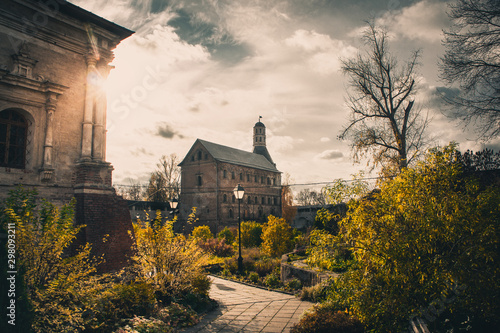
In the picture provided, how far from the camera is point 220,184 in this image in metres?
40.8

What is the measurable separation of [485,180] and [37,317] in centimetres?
1188

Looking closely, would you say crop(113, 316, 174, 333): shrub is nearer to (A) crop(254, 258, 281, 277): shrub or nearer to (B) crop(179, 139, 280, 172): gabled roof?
(A) crop(254, 258, 281, 277): shrub

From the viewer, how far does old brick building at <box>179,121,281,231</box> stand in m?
40.2

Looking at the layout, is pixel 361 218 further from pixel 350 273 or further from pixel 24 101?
pixel 24 101

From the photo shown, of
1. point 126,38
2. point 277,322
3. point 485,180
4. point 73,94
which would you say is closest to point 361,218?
point 277,322

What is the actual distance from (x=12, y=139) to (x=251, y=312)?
830cm

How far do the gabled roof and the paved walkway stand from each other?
104ft

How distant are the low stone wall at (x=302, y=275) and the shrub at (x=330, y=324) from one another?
3.53 meters

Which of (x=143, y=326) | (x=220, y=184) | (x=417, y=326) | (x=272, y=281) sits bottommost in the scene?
(x=272, y=281)

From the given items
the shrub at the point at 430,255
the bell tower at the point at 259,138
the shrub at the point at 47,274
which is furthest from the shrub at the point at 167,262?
the bell tower at the point at 259,138

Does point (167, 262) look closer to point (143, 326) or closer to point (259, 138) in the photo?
point (143, 326)

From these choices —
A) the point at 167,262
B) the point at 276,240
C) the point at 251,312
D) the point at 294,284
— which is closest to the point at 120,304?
the point at 167,262

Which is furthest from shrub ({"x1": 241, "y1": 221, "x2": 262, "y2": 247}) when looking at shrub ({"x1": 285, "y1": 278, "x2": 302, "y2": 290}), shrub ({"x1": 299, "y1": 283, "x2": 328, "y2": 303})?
shrub ({"x1": 299, "y1": 283, "x2": 328, "y2": 303})

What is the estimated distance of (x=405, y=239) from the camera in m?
4.28
